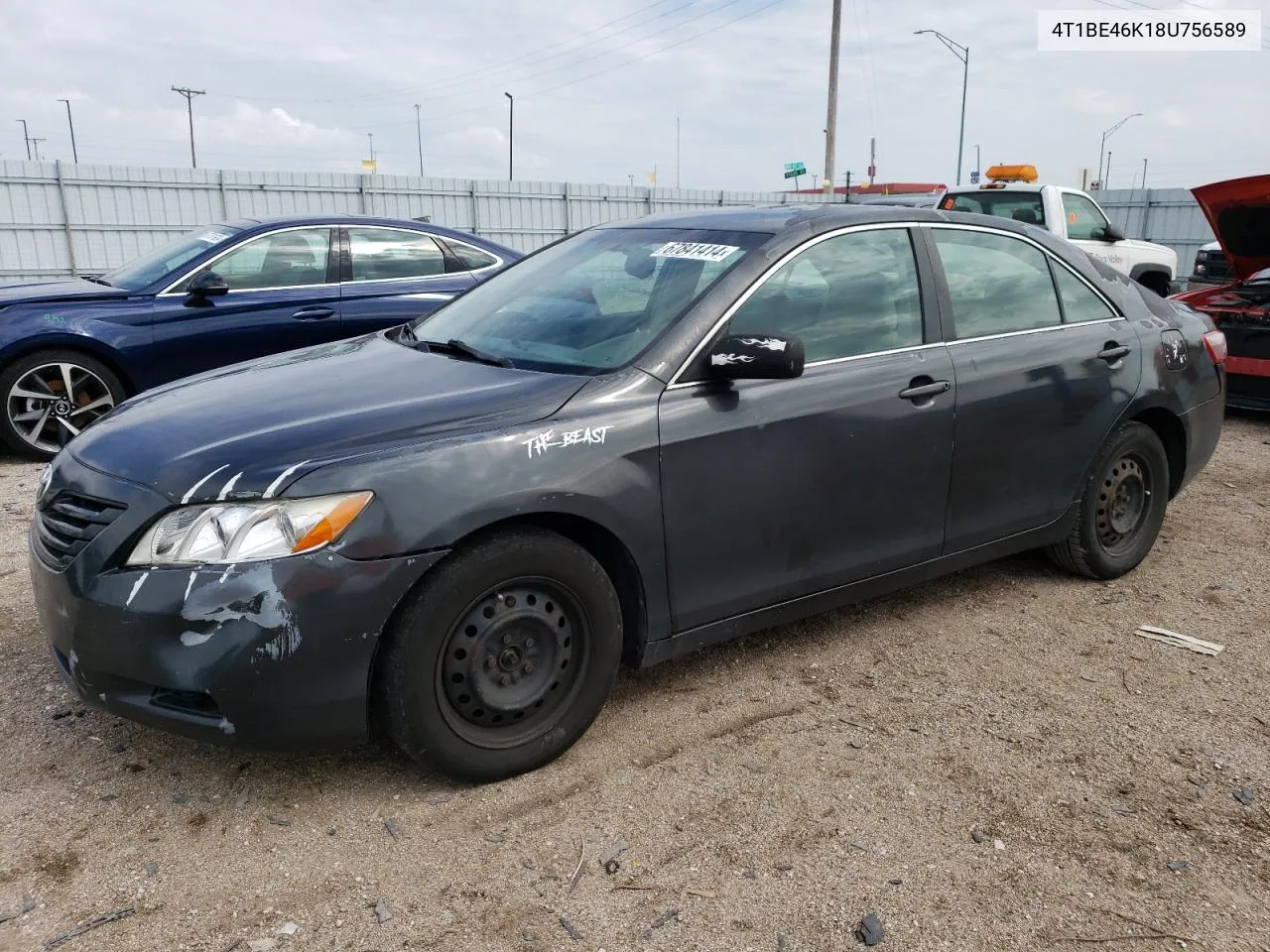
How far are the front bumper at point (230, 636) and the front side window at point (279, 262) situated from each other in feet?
15.5

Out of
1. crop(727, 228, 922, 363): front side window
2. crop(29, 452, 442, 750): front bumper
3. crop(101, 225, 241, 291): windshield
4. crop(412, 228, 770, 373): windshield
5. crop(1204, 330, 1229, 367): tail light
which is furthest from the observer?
crop(101, 225, 241, 291): windshield

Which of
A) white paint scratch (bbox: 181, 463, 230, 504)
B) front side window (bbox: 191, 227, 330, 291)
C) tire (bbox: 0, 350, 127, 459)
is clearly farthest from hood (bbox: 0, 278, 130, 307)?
white paint scratch (bbox: 181, 463, 230, 504)

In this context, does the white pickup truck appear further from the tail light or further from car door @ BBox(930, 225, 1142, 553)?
car door @ BBox(930, 225, 1142, 553)

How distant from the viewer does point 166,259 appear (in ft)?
23.7

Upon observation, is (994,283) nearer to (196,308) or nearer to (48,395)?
(196,308)

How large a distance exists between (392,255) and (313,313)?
2.56ft

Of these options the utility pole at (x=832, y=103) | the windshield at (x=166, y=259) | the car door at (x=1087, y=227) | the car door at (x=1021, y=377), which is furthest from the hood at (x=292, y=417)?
the utility pole at (x=832, y=103)

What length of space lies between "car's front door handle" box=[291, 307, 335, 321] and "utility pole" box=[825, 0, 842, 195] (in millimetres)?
21040

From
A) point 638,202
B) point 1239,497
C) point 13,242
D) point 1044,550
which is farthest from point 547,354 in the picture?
point 638,202

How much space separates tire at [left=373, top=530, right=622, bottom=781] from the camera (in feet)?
8.88

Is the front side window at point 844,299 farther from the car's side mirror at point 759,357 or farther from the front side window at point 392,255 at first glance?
the front side window at point 392,255

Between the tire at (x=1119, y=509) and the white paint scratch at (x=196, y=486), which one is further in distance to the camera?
the tire at (x=1119, y=509)

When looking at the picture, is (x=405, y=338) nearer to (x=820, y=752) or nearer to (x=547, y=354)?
(x=547, y=354)

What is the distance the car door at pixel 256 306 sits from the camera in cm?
684
